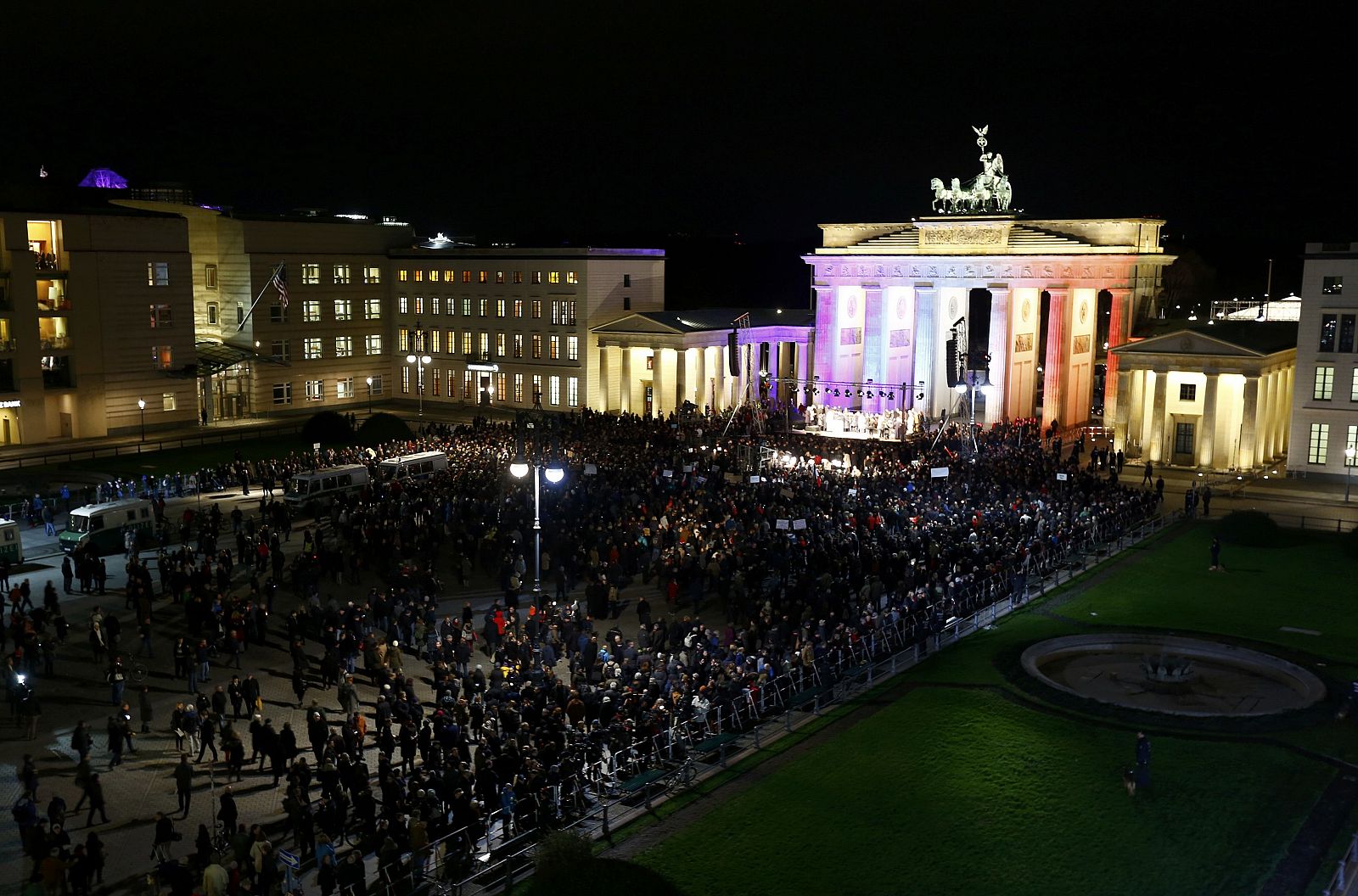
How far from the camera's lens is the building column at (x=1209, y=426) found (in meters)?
48.3

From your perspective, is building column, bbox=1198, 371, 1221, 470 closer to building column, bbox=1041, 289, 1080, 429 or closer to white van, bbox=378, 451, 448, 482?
building column, bbox=1041, 289, 1080, 429

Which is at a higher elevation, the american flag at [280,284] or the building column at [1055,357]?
the american flag at [280,284]

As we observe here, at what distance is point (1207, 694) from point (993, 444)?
24.6 meters

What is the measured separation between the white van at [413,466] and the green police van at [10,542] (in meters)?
11.5

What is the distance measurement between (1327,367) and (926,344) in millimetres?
20659

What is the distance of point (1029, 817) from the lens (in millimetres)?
17953

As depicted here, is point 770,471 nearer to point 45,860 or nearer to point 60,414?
point 45,860

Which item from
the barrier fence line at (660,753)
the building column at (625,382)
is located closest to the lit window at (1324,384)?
the barrier fence line at (660,753)

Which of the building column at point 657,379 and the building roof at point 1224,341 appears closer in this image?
the building roof at point 1224,341

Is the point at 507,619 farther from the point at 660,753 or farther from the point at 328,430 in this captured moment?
the point at 328,430

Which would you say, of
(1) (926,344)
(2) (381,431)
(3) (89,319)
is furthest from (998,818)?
(3) (89,319)

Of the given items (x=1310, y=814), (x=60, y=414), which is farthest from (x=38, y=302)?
(x=1310, y=814)

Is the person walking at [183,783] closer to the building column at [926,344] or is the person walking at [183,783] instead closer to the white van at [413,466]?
the white van at [413,466]

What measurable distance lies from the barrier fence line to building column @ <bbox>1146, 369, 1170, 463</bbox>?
23658 mm
